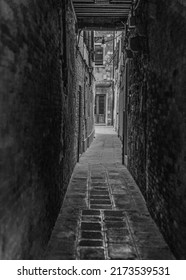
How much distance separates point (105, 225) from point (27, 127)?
99.3 inches

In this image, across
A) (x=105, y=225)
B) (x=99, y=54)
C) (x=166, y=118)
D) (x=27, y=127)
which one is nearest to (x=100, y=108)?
(x=99, y=54)

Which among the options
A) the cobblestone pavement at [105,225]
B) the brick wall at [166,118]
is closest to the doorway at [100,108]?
the cobblestone pavement at [105,225]

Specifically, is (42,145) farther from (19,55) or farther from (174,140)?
(174,140)

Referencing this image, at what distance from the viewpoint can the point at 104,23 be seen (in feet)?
31.9

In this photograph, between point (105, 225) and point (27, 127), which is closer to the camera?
point (27, 127)

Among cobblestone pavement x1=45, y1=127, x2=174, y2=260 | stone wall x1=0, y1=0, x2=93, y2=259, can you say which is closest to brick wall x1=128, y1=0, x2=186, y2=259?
cobblestone pavement x1=45, y1=127, x2=174, y2=260

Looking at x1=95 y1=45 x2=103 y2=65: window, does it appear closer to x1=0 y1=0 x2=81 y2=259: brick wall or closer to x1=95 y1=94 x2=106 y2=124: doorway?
x1=95 y1=94 x2=106 y2=124: doorway

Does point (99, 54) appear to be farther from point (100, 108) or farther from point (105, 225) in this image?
point (105, 225)

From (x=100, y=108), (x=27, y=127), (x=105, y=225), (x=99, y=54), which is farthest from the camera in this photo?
(x=100, y=108)

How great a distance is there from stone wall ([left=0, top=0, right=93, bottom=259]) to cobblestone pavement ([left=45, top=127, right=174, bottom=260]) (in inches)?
12.6

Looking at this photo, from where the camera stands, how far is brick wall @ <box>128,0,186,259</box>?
3365mm

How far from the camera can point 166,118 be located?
4051 millimetres

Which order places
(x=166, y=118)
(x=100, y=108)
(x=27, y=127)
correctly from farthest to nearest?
(x=100, y=108) → (x=166, y=118) → (x=27, y=127)
